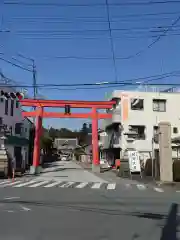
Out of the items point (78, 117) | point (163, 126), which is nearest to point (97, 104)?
point (78, 117)

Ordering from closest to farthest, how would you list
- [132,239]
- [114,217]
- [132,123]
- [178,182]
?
[132,239], [114,217], [178,182], [132,123]

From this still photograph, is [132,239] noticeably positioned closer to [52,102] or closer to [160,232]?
[160,232]

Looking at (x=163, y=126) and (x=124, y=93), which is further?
(x=124, y=93)

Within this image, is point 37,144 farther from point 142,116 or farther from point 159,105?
point 159,105

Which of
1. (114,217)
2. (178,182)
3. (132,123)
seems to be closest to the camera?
(114,217)

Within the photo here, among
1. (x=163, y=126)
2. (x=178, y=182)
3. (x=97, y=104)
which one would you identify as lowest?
(x=178, y=182)

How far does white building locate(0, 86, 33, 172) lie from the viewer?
4699 cm

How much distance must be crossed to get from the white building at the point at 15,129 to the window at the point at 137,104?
14.8 m

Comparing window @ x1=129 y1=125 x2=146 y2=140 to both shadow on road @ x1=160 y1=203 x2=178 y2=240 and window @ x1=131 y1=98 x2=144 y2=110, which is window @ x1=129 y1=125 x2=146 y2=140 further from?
shadow on road @ x1=160 y1=203 x2=178 y2=240

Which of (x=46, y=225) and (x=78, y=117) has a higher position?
(x=78, y=117)

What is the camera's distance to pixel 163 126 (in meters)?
28.1

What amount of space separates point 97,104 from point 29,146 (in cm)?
1519

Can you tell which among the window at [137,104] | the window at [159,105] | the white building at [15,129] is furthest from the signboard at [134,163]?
the window at [159,105]

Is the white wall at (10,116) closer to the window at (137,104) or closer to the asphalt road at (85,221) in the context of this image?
the window at (137,104)
